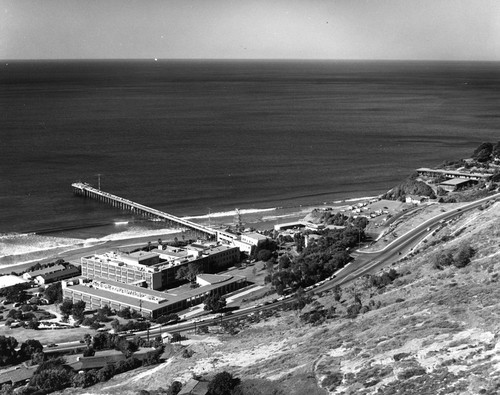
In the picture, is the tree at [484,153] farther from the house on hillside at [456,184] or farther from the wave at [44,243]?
the wave at [44,243]

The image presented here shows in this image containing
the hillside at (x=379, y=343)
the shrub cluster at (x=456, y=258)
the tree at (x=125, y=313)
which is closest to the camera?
the hillside at (x=379, y=343)

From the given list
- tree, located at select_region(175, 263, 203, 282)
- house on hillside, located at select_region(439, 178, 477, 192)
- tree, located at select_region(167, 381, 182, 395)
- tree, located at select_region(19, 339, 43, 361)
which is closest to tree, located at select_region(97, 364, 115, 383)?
tree, located at select_region(167, 381, 182, 395)

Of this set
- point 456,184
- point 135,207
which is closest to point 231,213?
point 135,207

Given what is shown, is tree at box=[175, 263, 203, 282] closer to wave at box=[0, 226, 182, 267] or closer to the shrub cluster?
wave at box=[0, 226, 182, 267]

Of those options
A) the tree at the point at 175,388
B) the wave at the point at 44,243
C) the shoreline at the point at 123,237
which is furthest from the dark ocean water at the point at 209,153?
the tree at the point at 175,388

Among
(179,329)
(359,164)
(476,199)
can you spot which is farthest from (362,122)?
(179,329)

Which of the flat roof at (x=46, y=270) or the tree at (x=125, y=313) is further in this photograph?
the flat roof at (x=46, y=270)

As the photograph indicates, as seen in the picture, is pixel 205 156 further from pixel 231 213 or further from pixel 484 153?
pixel 484 153
